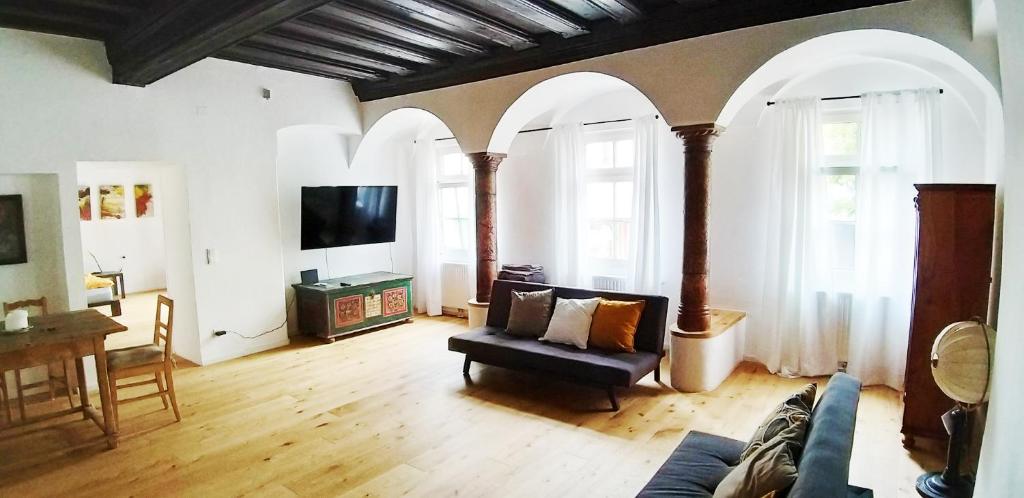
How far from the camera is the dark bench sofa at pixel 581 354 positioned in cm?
390

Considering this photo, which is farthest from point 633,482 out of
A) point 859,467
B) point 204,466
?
point 204,466

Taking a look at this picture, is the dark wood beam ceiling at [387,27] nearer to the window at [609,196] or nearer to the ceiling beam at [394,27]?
the ceiling beam at [394,27]

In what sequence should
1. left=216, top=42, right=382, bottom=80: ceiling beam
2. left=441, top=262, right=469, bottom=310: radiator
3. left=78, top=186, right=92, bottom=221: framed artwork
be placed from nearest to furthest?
left=216, top=42, right=382, bottom=80: ceiling beam, left=441, top=262, right=469, bottom=310: radiator, left=78, top=186, right=92, bottom=221: framed artwork

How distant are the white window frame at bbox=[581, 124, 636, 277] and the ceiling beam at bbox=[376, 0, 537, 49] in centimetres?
141

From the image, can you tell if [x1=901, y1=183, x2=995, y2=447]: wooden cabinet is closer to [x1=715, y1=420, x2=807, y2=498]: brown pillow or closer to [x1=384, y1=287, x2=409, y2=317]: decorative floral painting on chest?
[x1=715, y1=420, x2=807, y2=498]: brown pillow

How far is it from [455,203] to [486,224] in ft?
5.08

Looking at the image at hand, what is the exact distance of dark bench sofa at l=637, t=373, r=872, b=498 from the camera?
1577 millimetres

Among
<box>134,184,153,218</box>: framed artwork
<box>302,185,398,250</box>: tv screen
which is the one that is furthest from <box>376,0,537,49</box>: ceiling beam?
<box>134,184,153,218</box>: framed artwork

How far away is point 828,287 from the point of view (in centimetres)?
459

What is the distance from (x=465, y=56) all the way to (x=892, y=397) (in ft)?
15.0

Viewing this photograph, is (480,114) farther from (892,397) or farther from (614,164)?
(892,397)

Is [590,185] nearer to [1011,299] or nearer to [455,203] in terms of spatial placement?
[455,203]

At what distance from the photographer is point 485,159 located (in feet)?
18.1

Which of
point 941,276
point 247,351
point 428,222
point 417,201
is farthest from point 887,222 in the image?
point 247,351
